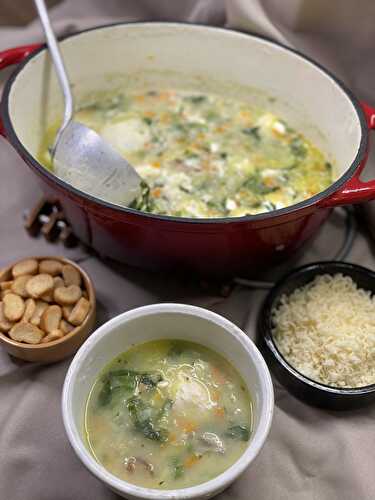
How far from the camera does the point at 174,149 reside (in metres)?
1.54

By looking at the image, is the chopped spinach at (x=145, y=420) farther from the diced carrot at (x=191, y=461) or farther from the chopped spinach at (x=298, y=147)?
the chopped spinach at (x=298, y=147)

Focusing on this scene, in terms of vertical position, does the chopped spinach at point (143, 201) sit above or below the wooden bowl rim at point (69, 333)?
above

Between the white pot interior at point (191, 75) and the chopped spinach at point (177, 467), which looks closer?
the chopped spinach at point (177, 467)

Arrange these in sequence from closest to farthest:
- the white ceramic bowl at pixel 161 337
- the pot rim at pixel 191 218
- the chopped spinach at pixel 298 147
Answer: the white ceramic bowl at pixel 161 337 < the pot rim at pixel 191 218 < the chopped spinach at pixel 298 147

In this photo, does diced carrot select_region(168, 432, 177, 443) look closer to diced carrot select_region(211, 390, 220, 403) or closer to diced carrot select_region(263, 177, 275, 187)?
diced carrot select_region(211, 390, 220, 403)

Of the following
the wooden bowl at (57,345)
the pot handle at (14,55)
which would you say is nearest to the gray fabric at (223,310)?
the wooden bowl at (57,345)

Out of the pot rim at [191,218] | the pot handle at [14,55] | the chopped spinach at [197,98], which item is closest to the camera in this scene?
the pot rim at [191,218]

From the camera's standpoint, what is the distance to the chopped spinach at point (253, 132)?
1.60 m

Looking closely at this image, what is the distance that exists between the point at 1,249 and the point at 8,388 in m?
0.36

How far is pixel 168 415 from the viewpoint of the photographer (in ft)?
3.18

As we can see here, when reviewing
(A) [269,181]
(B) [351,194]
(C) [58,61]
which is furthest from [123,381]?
(C) [58,61]

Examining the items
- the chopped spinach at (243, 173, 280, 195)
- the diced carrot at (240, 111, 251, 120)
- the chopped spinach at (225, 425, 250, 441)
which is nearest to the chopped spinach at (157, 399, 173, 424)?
the chopped spinach at (225, 425, 250, 441)

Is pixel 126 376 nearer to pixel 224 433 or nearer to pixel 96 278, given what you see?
pixel 224 433

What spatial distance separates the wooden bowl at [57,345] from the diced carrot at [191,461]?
0.34 meters
